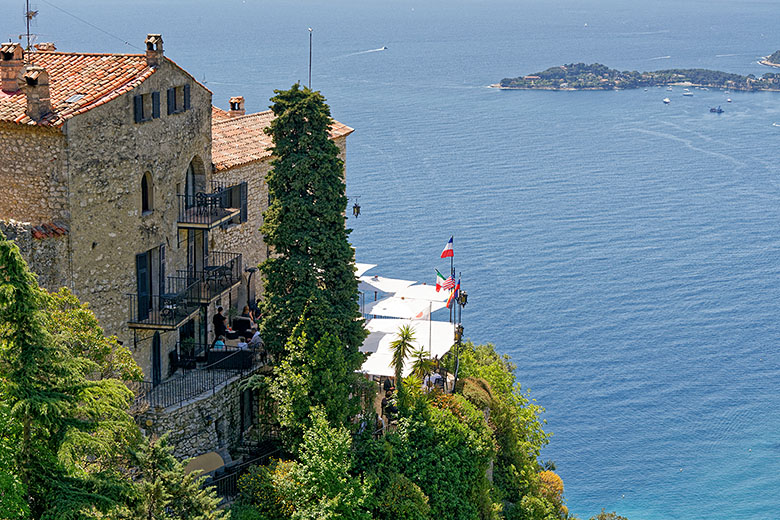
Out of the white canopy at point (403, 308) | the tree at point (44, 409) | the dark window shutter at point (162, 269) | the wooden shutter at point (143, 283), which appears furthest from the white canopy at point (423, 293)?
the tree at point (44, 409)

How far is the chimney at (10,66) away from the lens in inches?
1161

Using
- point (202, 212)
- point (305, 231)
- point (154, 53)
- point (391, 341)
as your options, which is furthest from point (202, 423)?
point (154, 53)

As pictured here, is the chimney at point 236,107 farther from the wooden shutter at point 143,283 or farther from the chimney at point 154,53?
the wooden shutter at point 143,283

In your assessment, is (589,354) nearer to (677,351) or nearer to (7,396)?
(677,351)

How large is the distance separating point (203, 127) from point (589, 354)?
187 feet

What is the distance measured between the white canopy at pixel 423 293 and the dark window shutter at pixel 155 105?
1690cm

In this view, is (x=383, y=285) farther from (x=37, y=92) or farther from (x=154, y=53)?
(x=37, y=92)

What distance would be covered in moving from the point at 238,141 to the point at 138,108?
367 inches

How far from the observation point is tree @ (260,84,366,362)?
108 feet

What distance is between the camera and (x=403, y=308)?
1759 inches

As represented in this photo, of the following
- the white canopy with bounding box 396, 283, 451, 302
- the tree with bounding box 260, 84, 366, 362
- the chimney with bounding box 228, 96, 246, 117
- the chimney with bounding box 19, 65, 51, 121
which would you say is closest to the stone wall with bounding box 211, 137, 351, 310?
the tree with bounding box 260, 84, 366, 362

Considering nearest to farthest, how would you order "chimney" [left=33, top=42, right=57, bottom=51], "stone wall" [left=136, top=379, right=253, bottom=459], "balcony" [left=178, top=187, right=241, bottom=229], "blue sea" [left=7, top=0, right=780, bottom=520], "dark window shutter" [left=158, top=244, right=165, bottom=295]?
1. "stone wall" [left=136, top=379, right=253, bottom=459]
2. "dark window shutter" [left=158, top=244, right=165, bottom=295]
3. "balcony" [left=178, top=187, right=241, bottom=229]
4. "chimney" [left=33, top=42, right=57, bottom=51]
5. "blue sea" [left=7, top=0, right=780, bottom=520]

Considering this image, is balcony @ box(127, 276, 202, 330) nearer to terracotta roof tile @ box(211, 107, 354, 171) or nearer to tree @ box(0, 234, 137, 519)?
terracotta roof tile @ box(211, 107, 354, 171)

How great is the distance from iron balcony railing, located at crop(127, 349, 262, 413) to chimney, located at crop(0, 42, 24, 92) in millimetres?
8728
